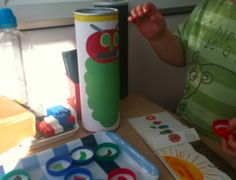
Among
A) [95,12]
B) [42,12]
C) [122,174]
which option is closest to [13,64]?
[42,12]

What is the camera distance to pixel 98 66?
0.52m

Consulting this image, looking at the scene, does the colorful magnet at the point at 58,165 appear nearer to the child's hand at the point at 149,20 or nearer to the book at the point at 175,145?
the book at the point at 175,145

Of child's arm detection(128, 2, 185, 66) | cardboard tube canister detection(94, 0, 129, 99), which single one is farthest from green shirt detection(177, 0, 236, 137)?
cardboard tube canister detection(94, 0, 129, 99)

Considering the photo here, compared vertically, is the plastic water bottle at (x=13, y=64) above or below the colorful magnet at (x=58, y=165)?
above

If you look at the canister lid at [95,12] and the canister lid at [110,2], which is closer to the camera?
the canister lid at [95,12]

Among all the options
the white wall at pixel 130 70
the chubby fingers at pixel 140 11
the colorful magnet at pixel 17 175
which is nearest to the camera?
the colorful magnet at pixel 17 175

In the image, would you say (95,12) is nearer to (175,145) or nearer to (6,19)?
(6,19)

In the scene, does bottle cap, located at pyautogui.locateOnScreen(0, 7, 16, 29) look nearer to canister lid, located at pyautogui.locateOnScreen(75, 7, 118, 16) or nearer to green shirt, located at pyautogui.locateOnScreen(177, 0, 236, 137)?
canister lid, located at pyautogui.locateOnScreen(75, 7, 118, 16)

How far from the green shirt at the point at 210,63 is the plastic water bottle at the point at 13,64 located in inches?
14.4

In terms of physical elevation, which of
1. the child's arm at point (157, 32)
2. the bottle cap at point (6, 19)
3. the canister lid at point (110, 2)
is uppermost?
the canister lid at point (110, 2)

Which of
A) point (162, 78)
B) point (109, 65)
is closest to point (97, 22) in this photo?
point (109, 65)

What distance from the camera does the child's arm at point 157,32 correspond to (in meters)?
0.60

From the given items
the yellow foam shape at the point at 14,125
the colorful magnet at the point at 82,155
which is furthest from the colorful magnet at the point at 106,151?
the yellow foam shape at the point at 14,125

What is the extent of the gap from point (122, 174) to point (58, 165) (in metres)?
0.10
